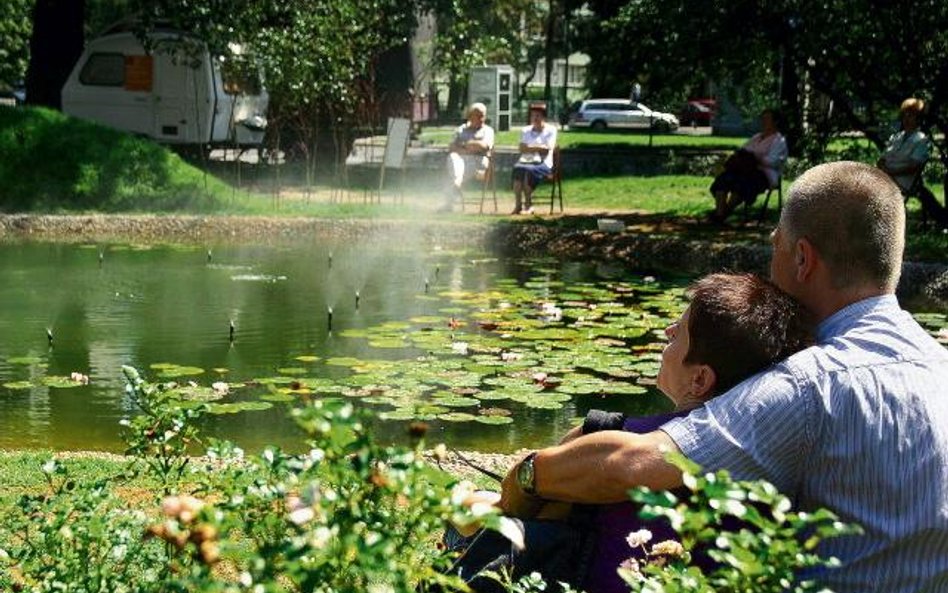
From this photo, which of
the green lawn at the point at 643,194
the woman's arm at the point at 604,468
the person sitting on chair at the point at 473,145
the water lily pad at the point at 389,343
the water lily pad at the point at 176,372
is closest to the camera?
the woman's arm at the point at 604,468

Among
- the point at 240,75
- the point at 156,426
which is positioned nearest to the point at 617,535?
the point at 156,426

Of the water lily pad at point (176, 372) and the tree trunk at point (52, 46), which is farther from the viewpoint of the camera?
the tree trunk at point (52, 46)

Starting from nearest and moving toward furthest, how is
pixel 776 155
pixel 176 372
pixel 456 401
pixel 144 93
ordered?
pixel 456 401, pixel 176 372, pixel 776 155, pixel 144 93

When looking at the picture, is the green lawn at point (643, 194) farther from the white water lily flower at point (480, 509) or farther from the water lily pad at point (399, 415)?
the white water lily flower at point (480, 509)

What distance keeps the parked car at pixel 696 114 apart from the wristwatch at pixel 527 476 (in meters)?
55.7

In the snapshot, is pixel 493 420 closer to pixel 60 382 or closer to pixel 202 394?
pixel 202 394

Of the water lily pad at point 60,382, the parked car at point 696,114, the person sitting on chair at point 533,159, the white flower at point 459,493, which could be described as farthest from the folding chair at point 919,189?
the parked car at point 696,114

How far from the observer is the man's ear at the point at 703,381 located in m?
2.80

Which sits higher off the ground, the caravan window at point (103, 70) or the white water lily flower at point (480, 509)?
the caravan window at point (103, 70)

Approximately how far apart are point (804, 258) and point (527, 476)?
661 millimetres

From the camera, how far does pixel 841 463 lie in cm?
263

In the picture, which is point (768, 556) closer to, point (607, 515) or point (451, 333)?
point (607, 515)

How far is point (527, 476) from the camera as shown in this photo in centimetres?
287

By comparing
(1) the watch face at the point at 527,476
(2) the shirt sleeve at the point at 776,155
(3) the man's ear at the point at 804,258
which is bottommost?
(1) the watch face at the point at 527,476
